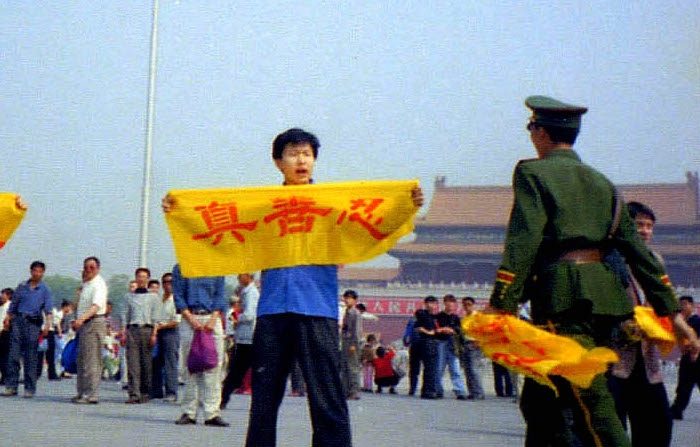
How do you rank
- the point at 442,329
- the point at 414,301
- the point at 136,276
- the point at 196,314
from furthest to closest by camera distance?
the point at 414,301 < the point at 442,329 < the point at 136,276 < the point at 196,314

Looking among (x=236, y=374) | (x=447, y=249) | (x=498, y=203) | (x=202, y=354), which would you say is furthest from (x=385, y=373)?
(x=498, y=203)

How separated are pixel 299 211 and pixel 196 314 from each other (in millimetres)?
5177

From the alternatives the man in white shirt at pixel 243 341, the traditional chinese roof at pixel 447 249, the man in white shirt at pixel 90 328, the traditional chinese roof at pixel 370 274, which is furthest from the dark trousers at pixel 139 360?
the traditional chinese roof at pixel 370 274

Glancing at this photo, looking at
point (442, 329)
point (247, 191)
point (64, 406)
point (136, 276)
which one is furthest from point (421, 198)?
point (442, 329)

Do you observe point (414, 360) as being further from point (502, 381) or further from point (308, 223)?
point (308, 223)

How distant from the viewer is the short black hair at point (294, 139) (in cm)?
634

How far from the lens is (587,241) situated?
202 inches

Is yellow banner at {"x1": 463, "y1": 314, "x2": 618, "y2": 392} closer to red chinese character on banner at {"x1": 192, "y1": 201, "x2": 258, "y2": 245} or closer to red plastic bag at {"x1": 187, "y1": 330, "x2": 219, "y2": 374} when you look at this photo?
red chinese character on banner at {"x1": 192, "y1": 201, "x2": 258, "y2": 245}

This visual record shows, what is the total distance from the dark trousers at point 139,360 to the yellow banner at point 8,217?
314 inches

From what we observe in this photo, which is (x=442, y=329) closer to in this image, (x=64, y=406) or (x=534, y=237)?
(x=64, y=406)

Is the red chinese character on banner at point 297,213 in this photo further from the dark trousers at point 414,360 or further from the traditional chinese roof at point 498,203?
the traditional chinese roof at point 498,203

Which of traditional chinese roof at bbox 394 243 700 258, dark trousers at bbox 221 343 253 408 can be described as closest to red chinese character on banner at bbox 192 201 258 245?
dark trousers at bbox 221 343 253 408

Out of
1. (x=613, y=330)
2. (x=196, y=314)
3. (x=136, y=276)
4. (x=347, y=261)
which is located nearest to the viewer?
(x=613, y=330)

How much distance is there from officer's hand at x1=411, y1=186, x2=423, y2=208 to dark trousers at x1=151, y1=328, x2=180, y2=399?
9.93 meters
